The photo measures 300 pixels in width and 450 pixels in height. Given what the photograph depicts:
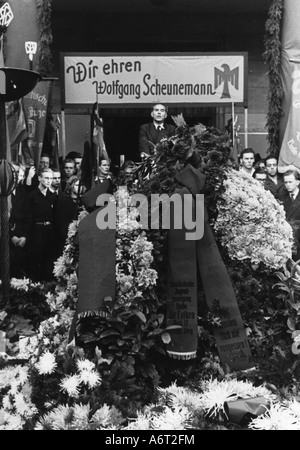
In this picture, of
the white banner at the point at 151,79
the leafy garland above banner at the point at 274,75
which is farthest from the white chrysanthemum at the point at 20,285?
the leafy garland above banner at the point at 274,75

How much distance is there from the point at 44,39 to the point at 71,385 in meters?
7.72

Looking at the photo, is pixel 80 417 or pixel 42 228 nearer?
pixel 80 417

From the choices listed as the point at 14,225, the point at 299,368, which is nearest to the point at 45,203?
the point at 14,225

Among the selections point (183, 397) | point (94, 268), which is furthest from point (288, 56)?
point (183, 397)

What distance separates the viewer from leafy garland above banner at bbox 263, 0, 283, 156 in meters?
9.66

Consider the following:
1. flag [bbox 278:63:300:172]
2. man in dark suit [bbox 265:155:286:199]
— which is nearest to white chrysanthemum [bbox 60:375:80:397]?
man in dark suit [bbox 265:155:286:199]

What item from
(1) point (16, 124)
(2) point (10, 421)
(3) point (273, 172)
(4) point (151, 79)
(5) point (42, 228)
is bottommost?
(2) point (10, 421)

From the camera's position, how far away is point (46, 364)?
8.95 feet

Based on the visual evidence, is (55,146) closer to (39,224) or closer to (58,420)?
(39,224)

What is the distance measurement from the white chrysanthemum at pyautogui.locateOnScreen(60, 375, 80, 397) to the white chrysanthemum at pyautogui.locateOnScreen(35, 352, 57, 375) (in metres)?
0.09

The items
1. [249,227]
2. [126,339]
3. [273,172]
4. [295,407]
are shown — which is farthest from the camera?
[273,172]

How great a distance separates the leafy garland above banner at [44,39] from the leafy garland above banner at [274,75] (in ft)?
10.0

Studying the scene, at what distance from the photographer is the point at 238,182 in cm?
309

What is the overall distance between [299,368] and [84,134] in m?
9.49
